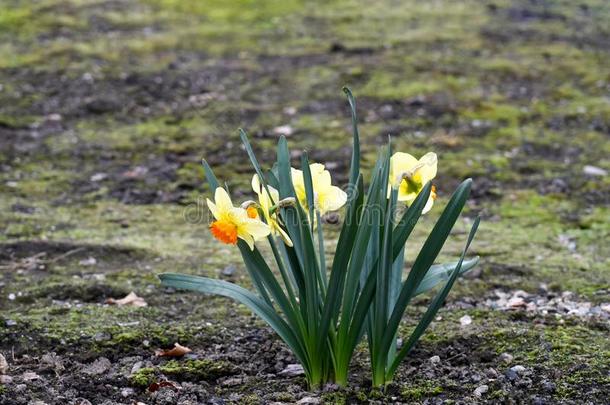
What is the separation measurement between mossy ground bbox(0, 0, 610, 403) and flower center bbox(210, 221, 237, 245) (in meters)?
0.48

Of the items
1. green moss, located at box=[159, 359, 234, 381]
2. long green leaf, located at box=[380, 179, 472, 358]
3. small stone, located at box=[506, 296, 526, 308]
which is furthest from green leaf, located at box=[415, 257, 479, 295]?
small stone, located at box=[506, 296, 526, 308]

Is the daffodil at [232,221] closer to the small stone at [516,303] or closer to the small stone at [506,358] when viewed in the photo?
the small stone at [506,358]

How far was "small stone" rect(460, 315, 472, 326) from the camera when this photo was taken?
2.43m

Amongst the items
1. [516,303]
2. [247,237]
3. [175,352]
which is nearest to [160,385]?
[175,352]

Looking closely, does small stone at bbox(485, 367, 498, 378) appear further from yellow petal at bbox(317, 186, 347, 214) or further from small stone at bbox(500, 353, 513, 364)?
yellow petal at bbox(317, 186, 347, 214)

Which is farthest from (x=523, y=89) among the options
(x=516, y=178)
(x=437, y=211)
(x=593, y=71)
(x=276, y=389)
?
(x=276, y=389)

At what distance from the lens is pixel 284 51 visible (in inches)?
265

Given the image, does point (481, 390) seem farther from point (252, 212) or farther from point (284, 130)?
point (284, 130)

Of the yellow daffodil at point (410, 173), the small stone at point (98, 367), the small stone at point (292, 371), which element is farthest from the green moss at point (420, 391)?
the small stone at point (98, 367)

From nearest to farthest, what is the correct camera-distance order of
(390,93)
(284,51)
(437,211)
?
1. (437,211)
2. (390,93)
3. (284,51)

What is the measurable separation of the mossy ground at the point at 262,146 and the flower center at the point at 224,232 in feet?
1.58

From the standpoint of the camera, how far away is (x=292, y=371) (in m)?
2.12

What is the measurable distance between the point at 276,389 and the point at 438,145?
3044mm

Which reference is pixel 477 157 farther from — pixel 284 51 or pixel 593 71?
pixel 284 51
